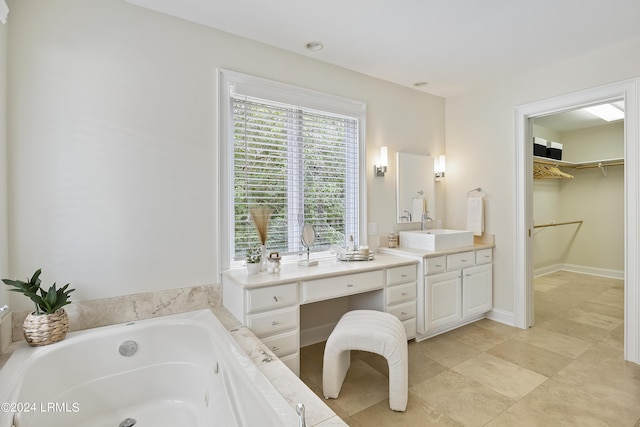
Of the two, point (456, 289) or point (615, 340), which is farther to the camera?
point (456, 289)

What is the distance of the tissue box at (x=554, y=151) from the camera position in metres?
4.91

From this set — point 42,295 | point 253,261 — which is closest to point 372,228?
point 253,261

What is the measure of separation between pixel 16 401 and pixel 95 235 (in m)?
0.92

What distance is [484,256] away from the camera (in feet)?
10.9

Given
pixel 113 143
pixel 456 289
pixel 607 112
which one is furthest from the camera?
pixel 607 112

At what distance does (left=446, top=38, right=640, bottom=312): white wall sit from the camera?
272 centimetres

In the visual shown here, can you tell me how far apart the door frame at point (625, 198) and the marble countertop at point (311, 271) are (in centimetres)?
132

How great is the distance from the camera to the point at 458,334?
305 cm

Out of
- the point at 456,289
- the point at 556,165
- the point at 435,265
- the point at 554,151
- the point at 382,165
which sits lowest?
the point at 456,289

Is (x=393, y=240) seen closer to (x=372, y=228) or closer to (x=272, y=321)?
(x=372, y=228)

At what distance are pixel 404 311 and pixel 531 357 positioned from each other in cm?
107

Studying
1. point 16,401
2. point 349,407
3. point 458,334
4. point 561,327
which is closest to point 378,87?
point 458,334

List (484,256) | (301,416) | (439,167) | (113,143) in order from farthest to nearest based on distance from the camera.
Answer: (439,167) → (484,256) → (113,143) → (301,416)

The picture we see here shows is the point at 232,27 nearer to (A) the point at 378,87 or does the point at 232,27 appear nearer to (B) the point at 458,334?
(A) the point at 378,87
